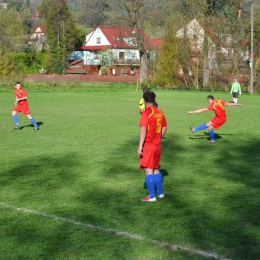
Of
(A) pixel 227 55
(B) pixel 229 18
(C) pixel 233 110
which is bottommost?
(C) pixel 233 110

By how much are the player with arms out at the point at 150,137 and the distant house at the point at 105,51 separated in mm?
76255

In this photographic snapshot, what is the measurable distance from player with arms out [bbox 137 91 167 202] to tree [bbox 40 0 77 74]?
7367cm

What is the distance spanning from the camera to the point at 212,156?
44.8ft

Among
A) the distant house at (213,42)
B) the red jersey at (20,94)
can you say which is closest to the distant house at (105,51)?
the distant house at (213,42)

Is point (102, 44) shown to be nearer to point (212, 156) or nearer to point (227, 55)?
point (227, 55)

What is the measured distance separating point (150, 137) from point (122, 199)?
1.24m

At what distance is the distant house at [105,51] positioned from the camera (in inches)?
3376

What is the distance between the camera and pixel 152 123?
8.41 metres

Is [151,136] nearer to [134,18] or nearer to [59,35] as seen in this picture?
[134,18]

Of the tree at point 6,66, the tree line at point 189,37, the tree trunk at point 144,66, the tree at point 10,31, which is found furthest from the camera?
the tree at point 10,31

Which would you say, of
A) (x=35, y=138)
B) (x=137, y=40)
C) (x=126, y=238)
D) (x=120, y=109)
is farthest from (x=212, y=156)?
(x=137, y=40)

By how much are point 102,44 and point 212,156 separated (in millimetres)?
87139

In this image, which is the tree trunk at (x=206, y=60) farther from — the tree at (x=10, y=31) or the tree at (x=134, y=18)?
the tree at (x=10, y=31)

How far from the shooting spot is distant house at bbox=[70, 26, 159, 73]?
85.8 meters
